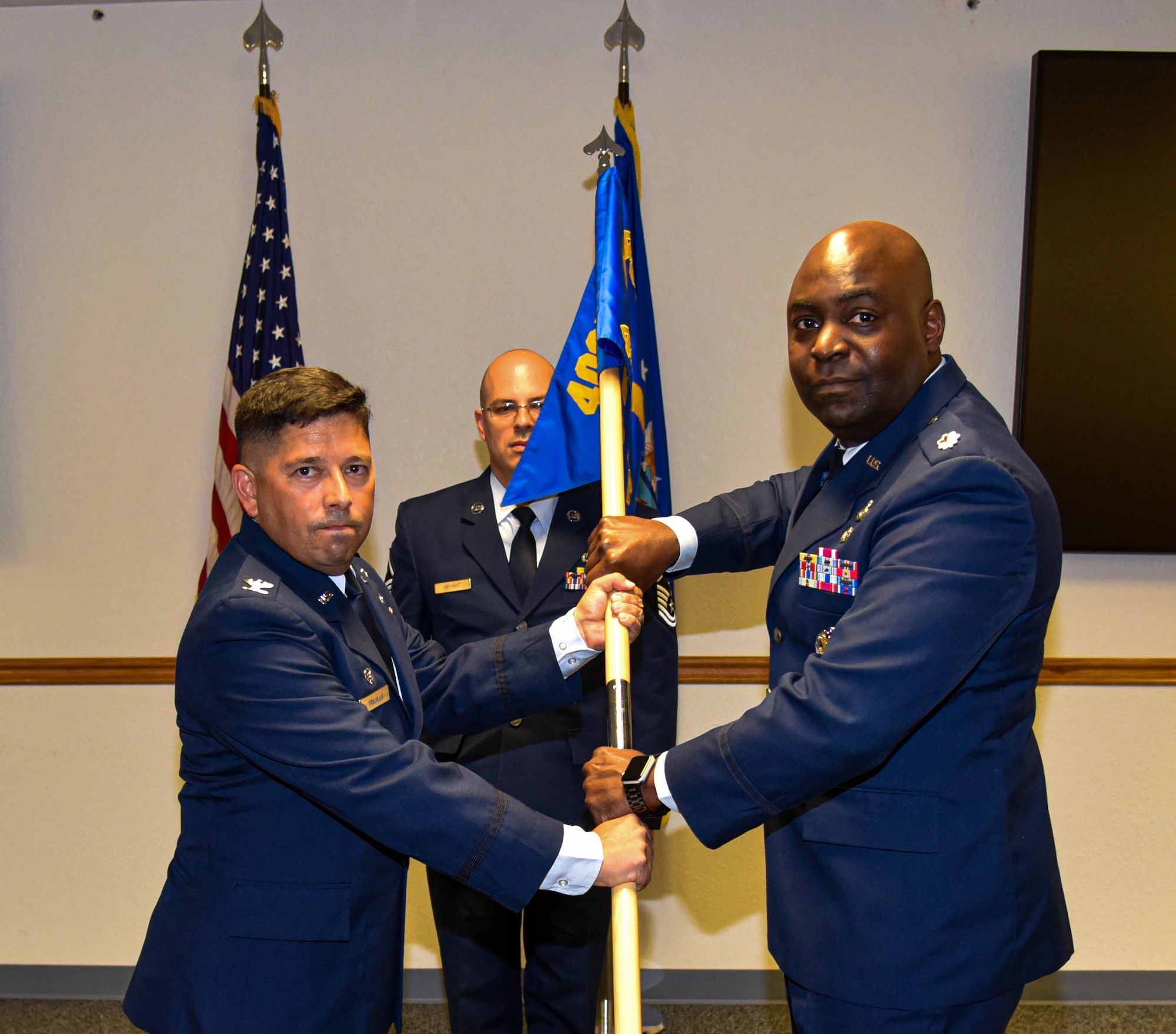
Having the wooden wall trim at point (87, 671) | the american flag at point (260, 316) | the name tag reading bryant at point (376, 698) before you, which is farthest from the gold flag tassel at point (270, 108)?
the name tag reading bryant at point (376, 698)

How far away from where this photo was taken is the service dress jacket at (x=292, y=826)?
1.66m

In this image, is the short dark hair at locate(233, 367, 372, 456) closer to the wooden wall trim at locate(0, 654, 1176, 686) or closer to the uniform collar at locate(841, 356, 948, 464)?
the uniform collar at locate(841, 356, 948, 464)

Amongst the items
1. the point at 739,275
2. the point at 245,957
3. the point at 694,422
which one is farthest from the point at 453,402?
the point at 245,957

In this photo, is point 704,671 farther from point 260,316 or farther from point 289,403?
point 289,403

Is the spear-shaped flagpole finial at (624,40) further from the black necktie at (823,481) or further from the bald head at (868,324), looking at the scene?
the black necktie at (823,481)

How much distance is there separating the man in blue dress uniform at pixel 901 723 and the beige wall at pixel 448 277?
160 cm

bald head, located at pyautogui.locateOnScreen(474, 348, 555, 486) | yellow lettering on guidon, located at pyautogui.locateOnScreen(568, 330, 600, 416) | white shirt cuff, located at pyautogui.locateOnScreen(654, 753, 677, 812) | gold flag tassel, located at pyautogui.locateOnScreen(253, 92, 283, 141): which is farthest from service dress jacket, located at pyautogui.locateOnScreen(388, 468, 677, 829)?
gold flag tassel, located at pyautogui.locateOnScreen(253, 92, 283, 141)

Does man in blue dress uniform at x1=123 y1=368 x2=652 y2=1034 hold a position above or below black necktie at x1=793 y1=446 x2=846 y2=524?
below

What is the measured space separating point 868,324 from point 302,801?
1.29m

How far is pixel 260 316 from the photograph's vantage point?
10.9 ft

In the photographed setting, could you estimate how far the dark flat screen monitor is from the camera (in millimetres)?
A: 3285

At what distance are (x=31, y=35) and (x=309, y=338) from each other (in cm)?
139

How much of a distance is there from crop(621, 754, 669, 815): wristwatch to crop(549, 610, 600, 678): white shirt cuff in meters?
0.34

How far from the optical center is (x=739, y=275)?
347cm
